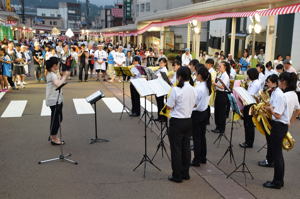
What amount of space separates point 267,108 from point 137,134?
400cm

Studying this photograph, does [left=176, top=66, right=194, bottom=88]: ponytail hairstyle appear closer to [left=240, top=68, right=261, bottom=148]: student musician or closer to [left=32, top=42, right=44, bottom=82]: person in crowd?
[left=240, top=68, right=261, bottom=148]: student musician

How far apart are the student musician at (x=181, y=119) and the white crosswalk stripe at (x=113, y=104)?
5.98m

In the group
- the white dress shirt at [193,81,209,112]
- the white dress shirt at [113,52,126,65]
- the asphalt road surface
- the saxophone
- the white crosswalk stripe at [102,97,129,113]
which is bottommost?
the asphalt road surface

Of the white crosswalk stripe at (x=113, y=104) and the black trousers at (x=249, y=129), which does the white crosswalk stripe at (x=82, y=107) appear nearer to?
the white crosswalk stripe at (x=113, y=104)

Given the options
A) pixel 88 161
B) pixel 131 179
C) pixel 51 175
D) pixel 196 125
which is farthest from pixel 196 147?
pixel 51 175

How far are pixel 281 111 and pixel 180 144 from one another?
67.1 inches

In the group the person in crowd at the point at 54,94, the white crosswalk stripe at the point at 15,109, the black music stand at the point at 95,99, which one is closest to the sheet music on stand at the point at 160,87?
the black music stand at the point at 95,99

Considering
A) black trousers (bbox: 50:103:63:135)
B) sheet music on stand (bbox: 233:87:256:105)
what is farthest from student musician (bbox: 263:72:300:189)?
black trousers (bbox: 50:103:63:135)

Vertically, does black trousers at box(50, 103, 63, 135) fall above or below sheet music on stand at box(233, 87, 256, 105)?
below

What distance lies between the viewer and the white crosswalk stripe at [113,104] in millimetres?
11523

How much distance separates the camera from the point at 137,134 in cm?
864

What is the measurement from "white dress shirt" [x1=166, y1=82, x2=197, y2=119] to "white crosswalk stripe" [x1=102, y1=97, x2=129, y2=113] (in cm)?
A: 618

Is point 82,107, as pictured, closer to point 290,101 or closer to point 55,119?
point 55,119

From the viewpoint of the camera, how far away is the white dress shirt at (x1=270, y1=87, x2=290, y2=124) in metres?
5.18
